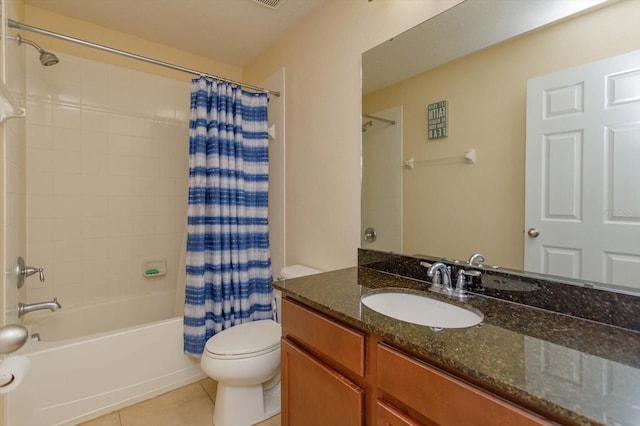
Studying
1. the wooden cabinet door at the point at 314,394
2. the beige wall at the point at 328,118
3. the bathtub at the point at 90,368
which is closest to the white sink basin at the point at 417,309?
the wooden cabinet door at the point at 314,394

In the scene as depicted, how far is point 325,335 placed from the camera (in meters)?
1.03

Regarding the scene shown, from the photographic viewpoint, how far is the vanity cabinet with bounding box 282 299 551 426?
25.3 inches

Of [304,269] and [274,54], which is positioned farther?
[274,54]

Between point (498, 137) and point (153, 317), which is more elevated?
point (498, 137)

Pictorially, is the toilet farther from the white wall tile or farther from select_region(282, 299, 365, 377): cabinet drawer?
the white wall tile

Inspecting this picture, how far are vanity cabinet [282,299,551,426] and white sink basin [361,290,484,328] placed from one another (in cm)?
18

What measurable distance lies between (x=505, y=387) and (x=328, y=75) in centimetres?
177

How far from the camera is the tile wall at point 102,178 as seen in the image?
6.82 feet

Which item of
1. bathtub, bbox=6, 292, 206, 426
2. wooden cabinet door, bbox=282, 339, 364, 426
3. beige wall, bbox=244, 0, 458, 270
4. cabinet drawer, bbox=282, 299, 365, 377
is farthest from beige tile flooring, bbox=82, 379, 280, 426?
beige wall, bbox=244, 0, 458, 270

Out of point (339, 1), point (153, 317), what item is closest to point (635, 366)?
point (339, 1)

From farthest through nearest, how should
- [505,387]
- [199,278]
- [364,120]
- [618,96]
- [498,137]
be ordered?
[199,278]
[364,120]
[498,137]
[618,96]
[505,387]

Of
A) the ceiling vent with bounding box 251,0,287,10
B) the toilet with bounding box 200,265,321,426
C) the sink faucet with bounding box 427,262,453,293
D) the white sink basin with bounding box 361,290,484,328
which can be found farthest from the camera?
the ceiling vent with bounding box 251,0,287,10

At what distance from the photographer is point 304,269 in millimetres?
1961

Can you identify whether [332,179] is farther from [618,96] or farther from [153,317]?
[153,317]
